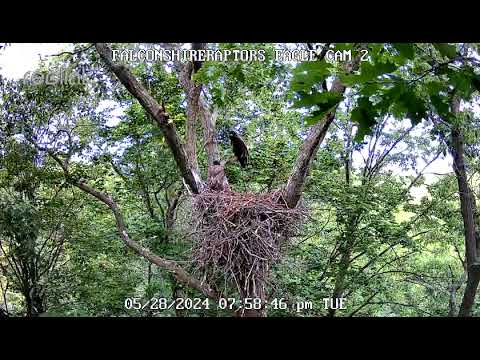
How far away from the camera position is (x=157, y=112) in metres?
2.72

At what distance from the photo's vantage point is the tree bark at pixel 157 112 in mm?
2574

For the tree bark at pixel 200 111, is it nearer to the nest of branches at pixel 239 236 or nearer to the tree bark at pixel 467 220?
the nest of branches at pixel 239 236

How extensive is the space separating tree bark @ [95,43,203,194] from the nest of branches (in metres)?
0.28

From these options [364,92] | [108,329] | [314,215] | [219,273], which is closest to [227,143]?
[314,215]

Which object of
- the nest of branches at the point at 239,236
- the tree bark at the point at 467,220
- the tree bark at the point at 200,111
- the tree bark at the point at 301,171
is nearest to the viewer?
the nest of branches at the point at 239,236

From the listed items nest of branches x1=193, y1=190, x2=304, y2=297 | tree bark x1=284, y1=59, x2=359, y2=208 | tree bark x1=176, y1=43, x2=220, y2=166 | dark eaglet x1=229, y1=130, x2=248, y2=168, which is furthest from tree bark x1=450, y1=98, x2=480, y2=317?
tree bark x1=176, y1=43, x2=220, y2=166

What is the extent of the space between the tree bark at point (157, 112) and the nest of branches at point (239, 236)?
276 millimetres

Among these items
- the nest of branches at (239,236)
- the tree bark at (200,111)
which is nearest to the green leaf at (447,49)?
the nest of branches at (239,236)

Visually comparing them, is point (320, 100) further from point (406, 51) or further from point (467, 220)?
point (467, 220)

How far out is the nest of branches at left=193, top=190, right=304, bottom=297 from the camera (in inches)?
99.8

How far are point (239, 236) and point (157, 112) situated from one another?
0.85 metres

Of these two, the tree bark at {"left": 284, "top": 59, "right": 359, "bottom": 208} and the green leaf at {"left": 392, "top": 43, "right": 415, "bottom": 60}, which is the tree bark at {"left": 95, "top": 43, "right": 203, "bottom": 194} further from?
the green leaf at {"left": 392, "top": 43, "right": 415, "bottom": 60}

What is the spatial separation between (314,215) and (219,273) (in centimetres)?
82
